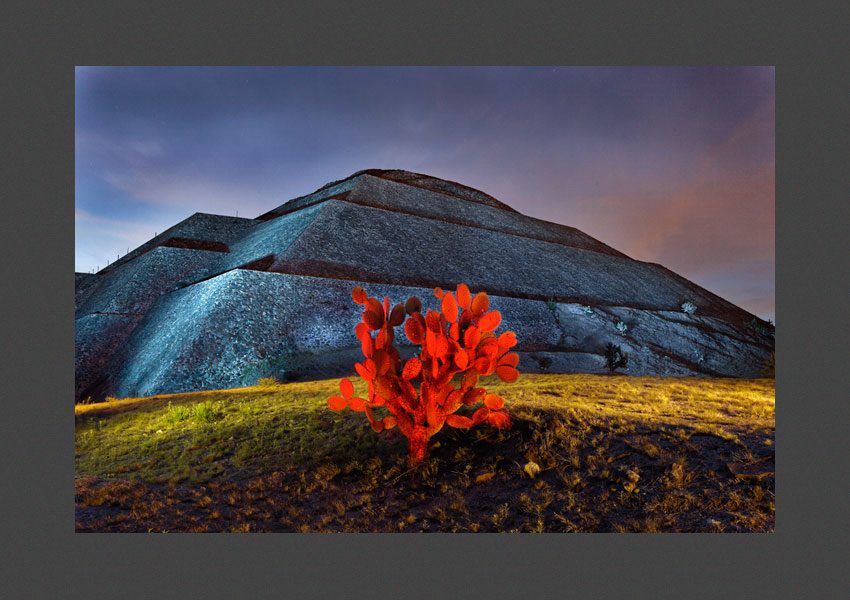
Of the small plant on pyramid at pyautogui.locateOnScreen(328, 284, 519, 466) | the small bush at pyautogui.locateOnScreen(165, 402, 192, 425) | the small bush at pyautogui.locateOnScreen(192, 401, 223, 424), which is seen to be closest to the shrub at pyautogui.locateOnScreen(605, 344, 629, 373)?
the small plant on pyramid at pyautogui.locateOnScreen(328, 284, 519, 466)

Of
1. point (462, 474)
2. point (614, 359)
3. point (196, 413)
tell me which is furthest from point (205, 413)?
point (614, 359)

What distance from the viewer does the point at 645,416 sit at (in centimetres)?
777

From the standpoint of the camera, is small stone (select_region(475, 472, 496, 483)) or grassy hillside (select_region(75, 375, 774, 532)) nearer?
grassy hillside (select_region(75, 375, 774, 532))

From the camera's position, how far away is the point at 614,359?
13586 millimetres

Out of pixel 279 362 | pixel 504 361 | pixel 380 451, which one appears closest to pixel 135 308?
pixel 279 362

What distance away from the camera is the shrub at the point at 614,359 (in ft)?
43.5

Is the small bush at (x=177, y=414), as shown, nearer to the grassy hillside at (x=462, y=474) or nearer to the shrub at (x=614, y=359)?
the grassy hillside at (x=462, y=474)

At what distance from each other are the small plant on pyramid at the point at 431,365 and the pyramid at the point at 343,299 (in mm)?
6495

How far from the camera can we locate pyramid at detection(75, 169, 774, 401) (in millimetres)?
14008

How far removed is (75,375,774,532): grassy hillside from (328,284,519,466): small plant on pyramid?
0.56m

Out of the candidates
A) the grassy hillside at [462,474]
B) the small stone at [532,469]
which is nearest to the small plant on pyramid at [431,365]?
the grassy hillside at [462,474]

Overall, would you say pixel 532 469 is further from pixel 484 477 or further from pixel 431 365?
pixel 431 365

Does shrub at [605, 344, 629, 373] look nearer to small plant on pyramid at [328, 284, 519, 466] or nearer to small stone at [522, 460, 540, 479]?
small plant on pyramid at [328, 284, 519, 466]

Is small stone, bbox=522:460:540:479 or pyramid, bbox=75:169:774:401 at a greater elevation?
pyramid, bbox=75:169:774:401
